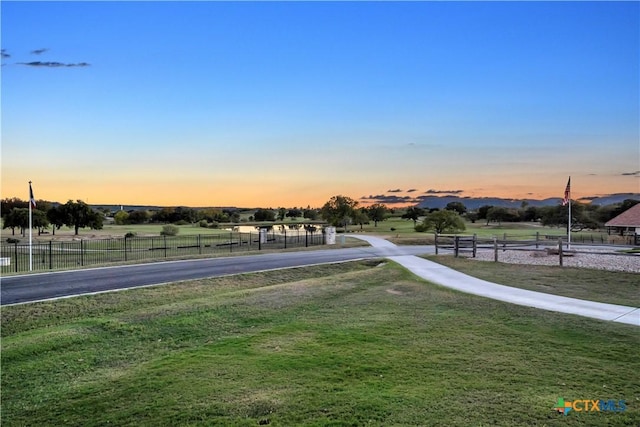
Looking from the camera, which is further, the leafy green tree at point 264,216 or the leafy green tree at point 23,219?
the leafy green tree at point 264,216

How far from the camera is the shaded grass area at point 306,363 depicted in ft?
16.5

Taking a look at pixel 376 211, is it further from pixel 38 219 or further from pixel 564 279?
pixel 564 279

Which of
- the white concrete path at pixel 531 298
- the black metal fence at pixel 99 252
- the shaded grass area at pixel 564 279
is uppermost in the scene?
the white concrete path at pixel 531 298

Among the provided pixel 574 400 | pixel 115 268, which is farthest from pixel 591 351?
pixel 115 268

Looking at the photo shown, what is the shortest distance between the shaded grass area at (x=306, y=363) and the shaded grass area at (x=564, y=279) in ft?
11.7

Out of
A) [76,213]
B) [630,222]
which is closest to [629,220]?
[630,222]

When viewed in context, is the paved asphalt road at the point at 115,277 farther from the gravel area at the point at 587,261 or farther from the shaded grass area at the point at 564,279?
the gravel area at the point at 587,261

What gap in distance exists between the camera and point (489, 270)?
58.7 ft

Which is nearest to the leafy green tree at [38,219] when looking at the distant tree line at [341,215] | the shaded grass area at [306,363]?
the distant tree line at [341,215]

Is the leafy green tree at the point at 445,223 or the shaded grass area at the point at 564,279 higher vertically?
the leafy green tree at the point at 445,223

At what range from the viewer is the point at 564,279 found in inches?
608

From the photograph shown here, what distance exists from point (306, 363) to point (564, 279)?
40.7 ft

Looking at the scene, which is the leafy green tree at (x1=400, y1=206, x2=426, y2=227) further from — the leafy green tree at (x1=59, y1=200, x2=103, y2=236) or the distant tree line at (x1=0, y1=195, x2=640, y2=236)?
the leafy green tree at (x1=59, y1=200, x2=103, y2=236)

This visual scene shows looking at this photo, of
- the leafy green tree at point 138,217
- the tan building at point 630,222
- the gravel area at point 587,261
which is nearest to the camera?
the gravel area at point 587,261
